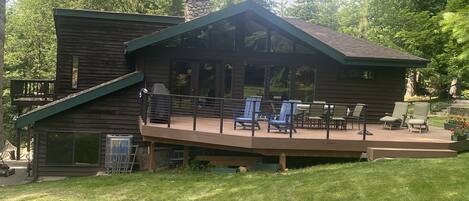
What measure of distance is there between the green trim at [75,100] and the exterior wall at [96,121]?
39 centimetres

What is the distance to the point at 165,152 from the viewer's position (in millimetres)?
14758

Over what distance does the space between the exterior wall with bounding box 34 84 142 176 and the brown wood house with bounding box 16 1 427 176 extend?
0.03 m

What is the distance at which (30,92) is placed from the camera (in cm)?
2030

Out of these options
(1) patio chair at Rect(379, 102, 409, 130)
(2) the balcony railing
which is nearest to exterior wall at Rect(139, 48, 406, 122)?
(1) patio chair at Rect(379, 102, 409, 130)

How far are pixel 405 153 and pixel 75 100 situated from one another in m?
9.95

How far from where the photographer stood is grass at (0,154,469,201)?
8.70m

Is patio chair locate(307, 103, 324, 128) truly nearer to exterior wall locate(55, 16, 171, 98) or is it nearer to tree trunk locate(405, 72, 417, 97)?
exterior wall locate(55, 16, 171, 98)

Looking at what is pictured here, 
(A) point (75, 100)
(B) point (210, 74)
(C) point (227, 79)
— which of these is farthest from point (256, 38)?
(A) point (75, 100)

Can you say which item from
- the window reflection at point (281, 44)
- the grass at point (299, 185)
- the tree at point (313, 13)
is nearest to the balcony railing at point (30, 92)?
the grass at point (299, 185)

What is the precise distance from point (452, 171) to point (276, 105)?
303 inches

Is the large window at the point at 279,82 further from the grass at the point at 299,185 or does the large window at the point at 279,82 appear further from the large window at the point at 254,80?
the grass at the point at 299,185

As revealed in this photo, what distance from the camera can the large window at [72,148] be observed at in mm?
15484

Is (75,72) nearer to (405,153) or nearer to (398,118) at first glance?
Result: (398,118)

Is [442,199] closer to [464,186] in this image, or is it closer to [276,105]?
[464,186]
